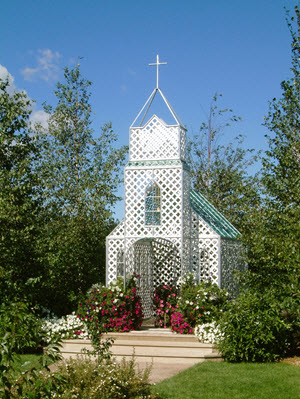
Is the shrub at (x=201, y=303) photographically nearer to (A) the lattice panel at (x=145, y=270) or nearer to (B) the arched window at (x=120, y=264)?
A: (B) the arched window at (x=120, y=264)

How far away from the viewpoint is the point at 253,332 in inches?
396

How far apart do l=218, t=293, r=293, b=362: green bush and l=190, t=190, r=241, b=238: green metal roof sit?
10.6 ft

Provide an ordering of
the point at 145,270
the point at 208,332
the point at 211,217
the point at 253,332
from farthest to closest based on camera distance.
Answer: the point at 211,217 → the point at 145,270 → the point at 208,332 → the point at 253,332

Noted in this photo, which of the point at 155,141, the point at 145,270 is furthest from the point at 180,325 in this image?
the point at 155,141

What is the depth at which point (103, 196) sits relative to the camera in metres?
18.1

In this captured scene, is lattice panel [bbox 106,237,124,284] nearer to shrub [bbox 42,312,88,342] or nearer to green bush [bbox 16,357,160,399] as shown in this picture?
shrub [bbox 42,312,88,342]

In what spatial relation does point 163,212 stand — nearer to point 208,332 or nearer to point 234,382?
point 208,332

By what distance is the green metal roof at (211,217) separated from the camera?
45.2 feet

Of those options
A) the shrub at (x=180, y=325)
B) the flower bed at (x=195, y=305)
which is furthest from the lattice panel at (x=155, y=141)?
the shrub at (x=180, y=325)

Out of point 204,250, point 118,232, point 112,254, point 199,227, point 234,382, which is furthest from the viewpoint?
point 118,232

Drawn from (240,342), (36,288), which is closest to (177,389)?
(240,342)

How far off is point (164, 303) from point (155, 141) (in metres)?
3.99

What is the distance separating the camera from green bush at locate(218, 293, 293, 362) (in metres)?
10.1

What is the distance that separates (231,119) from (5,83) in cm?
1207
